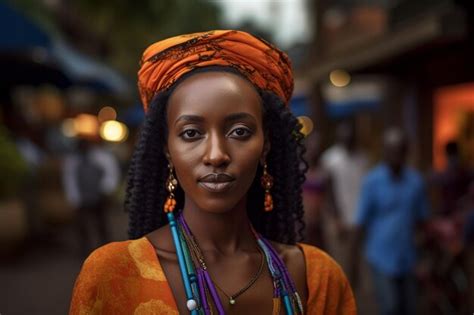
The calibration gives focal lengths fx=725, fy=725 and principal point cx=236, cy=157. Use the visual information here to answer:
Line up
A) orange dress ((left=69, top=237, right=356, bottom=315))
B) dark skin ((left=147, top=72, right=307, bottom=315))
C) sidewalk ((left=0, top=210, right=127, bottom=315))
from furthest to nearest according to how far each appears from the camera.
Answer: sidewalk ((left=0, top=210, right=127, bottom=315)) → dark skin ((left=147, top=72, right=307, bottom=315)) → orange dress ((left=69, top=237, right=356, bottom=315))

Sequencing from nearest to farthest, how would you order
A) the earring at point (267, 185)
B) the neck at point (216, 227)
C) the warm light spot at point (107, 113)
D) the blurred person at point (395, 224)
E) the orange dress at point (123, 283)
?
the orange dress at point (123, 283), the neck at point (216, 227), the earring at point (267, 185), the blurred person at point (395, 224), the warm light spot at point (107, 113)

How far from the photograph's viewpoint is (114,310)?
1918mm

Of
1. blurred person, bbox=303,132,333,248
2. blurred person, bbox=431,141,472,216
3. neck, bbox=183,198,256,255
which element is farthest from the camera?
blurred person, bbox=431,141,472,216

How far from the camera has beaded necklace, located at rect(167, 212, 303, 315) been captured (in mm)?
1983

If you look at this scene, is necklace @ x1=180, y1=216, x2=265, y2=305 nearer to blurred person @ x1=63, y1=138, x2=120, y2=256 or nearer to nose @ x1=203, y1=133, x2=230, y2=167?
nose @ x1=203, y1=133, x2=230, y2=167

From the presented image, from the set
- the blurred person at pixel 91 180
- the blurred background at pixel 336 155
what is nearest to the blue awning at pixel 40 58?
the blurred background at pixel 336 155

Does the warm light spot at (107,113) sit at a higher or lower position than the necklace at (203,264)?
higher

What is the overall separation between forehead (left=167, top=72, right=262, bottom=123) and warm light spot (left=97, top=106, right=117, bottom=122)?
1232 inches

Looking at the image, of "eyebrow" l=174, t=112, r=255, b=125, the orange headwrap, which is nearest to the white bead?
"eyebrow" l=174, t=112, r=255, b=125

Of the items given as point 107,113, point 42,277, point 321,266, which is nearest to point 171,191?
point 321,266

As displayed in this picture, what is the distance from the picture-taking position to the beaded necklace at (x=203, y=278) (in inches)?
78.1

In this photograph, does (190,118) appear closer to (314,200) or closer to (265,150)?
(265,150)

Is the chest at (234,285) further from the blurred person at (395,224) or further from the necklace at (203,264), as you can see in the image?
the blurred person at (395,224)

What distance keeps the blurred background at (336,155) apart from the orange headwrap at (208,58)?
5.91 ft
